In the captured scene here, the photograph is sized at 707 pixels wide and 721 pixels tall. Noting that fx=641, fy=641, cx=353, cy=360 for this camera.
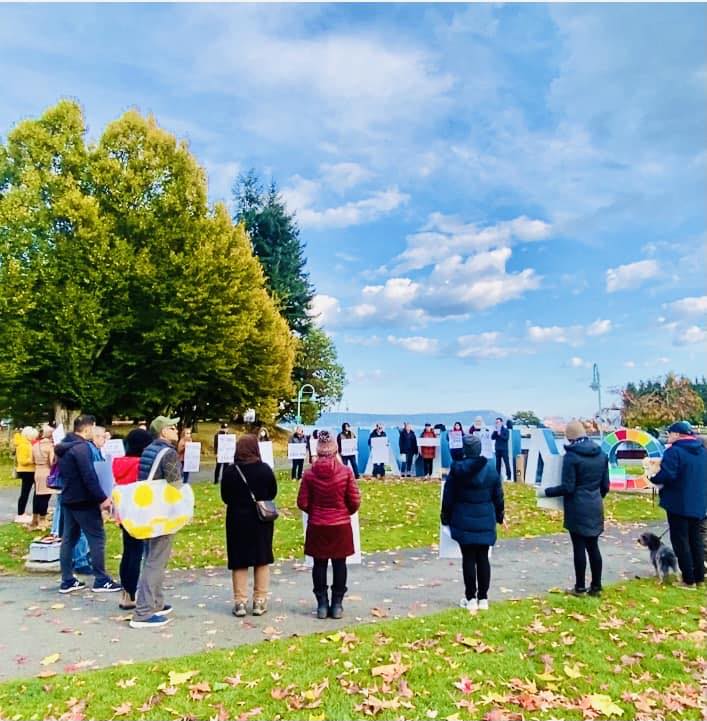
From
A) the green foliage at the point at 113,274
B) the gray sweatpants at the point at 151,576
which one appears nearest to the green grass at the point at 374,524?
the gray sweatpants at the point at 151,576

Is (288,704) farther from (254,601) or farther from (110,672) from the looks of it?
(254,601)

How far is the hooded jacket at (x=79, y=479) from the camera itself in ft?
25.1

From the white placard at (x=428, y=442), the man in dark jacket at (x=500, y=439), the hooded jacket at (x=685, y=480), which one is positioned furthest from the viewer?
the white placard at (x=428, y=442)

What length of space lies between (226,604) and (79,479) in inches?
91.4

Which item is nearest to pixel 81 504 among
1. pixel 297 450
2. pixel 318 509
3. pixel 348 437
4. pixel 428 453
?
pixel 318 509

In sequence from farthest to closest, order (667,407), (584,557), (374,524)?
(667,407)
(374,524)
(584,557)

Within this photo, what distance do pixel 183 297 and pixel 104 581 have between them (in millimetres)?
22813

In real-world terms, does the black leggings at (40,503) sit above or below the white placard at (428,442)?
below

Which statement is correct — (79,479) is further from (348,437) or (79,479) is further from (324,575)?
(348,437)

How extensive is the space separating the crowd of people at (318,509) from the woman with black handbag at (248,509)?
1 cm

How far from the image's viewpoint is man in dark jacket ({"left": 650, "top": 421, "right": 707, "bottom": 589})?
8.09 meters

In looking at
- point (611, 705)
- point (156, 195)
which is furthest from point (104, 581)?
point (156, 195)

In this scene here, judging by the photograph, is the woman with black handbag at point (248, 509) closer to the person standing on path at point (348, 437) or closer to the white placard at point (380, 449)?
the person standing on path at point (348, 437)

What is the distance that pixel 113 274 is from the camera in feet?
93.9
